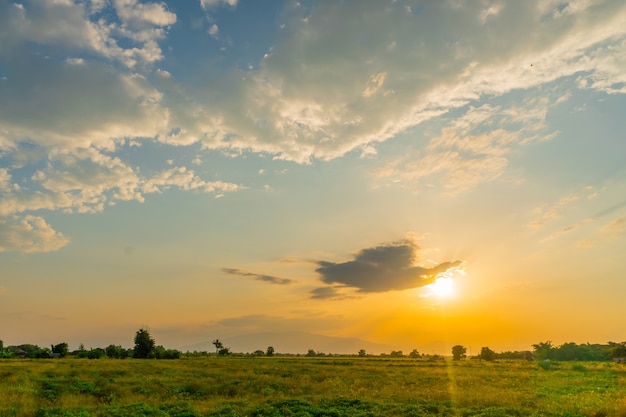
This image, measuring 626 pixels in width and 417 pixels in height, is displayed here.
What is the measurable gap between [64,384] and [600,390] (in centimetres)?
4747

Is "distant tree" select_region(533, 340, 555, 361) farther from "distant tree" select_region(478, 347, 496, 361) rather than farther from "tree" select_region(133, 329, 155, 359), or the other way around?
"tree" select_region(133, 329, 155, 359)

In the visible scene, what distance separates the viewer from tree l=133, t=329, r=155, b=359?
403ft

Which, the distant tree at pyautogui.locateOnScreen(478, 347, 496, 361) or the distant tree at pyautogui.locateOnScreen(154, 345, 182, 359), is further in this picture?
the distant tree at pyautogui.locateOnScreen(478, 347, 496, 361)

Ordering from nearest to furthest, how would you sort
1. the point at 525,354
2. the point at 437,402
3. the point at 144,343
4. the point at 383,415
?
the point at 383,415 → the point at 437,402 → the point at 144,343 → the point at 525,354

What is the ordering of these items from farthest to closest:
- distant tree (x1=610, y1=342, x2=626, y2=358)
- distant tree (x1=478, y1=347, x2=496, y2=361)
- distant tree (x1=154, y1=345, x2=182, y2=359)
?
distant tree (x1=478, y1=347, x2=496, y2=361), distant tree (x1=610, y1=342, x2=626, y2=358), distant tree (x1=154, y1=345, x2=182, y2=359)

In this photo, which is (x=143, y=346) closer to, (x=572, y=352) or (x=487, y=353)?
(x=487, y=353)

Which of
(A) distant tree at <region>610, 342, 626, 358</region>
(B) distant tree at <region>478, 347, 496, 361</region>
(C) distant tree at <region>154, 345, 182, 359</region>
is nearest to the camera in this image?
(C) distant tree at <region>154, 345, 182, 359</region>

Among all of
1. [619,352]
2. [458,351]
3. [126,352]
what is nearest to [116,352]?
[126,352]

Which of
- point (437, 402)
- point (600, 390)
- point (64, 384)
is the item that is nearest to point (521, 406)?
point (437, 402)

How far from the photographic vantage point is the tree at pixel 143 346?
12269cm

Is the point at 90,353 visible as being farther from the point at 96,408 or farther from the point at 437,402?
the point at 437,402

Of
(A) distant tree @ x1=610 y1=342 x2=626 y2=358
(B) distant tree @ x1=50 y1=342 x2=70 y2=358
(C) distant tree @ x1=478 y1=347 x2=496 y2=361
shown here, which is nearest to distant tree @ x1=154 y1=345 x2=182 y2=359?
(B) distant tree @ x1=50 y1=342 x2=70 y2=358

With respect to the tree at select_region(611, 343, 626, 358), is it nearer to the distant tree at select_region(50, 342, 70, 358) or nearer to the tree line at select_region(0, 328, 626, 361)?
the tree line at select_region(0, 328, 626, 361)

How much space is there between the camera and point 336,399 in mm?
28188
